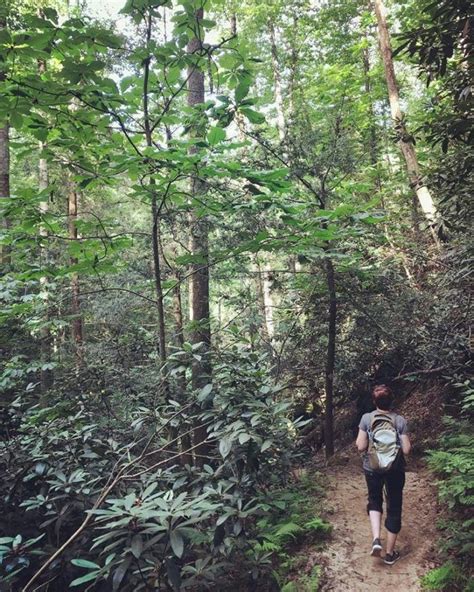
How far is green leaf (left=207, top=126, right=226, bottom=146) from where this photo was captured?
2939 mm

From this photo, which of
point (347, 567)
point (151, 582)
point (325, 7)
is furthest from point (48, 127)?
point (325, 7)

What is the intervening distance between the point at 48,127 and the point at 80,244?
1.03 metres

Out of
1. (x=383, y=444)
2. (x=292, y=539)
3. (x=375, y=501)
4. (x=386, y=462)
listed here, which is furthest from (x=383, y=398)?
(x=292, y=539)

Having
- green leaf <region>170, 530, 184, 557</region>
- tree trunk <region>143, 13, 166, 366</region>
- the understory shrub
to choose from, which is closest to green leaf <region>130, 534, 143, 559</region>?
the understory shrub

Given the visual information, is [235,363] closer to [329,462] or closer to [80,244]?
[80,244]

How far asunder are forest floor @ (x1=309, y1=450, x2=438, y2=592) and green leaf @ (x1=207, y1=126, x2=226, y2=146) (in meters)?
4.35

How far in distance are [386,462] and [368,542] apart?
1.39 metres

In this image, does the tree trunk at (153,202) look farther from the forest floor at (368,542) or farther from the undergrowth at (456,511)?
the undergrowth at (456,511)

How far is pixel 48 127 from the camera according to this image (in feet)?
10.7

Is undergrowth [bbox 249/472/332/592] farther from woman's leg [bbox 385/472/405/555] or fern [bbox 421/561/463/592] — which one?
fern [bbox 421/561/463/592]

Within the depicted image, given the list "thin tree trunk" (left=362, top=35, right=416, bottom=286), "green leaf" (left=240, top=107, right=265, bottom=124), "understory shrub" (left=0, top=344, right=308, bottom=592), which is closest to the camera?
"understory shrub" (left=0, top=344, right=308, bottom=592)

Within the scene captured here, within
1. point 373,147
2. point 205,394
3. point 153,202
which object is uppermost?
point 373,147

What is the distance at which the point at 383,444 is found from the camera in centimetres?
406

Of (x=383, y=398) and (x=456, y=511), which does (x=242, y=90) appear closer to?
(x=383, y=398)
